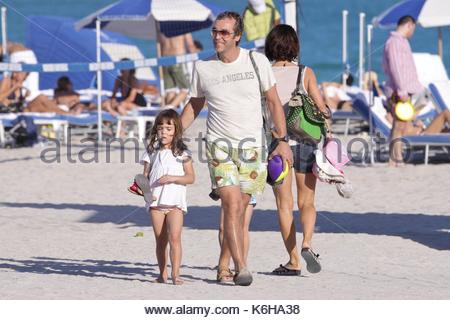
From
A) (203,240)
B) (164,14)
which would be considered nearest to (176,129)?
(203,240)

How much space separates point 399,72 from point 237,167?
705cm

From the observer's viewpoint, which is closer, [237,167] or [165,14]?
[237,167]

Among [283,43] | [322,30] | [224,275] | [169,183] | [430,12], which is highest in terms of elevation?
[430,12]

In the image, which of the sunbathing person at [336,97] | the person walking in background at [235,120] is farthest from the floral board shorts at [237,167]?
the sunbathing person at [336,97]

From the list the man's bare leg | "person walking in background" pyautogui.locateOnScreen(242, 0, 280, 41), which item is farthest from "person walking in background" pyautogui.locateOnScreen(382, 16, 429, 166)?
the man's bare leg

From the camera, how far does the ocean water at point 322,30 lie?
4522 cm

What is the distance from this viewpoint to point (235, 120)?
303 inches

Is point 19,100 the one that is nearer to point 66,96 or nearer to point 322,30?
point 66,96

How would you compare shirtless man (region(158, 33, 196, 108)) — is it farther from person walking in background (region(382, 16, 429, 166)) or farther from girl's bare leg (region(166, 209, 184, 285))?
girl's bare leg (region(166, 209, 184, 285))

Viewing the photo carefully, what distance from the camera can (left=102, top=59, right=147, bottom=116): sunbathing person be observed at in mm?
18891

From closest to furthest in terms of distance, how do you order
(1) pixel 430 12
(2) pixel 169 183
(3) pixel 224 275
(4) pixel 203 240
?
(2) pixel 169 183 < (3) pixel 224 275 < (4) pixel 203 240 < (1) pixel 430 12

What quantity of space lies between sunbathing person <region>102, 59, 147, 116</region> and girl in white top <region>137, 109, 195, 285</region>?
10.6 metres

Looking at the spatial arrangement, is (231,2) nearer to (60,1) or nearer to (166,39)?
(60,1)
